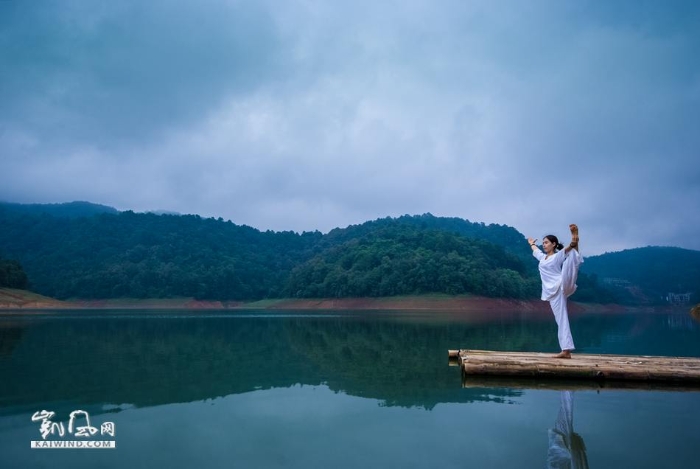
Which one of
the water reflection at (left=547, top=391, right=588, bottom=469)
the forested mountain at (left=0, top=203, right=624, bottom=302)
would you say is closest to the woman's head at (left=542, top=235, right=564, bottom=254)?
the water reflection at (left=547, top=391, right=588, bottom=469)

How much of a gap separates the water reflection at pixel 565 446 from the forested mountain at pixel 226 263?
83036 millimetres

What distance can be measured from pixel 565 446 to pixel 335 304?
8902 centimetres

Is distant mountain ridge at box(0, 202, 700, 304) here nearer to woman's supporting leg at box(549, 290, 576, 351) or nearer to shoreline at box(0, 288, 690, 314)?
shoreline at box(0, 288, 690, 314)

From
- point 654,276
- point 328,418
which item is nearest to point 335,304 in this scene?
point 328,418

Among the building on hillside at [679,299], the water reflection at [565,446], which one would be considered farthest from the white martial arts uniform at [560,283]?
the building on hillside at [679,299]

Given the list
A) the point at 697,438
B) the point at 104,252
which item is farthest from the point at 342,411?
the point at 104,252

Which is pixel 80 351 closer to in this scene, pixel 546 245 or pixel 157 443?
pixel 157 443

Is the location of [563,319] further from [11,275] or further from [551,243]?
[11,275]

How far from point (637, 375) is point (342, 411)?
234 inches

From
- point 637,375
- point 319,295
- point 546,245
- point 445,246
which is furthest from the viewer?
Result: point 445,246

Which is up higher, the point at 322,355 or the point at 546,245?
the point at 546,245

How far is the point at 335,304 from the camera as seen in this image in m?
93.3

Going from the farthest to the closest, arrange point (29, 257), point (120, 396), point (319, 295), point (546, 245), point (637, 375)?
1. point (29, 257)
2. point (319, 295)
3. point (546, 245)
4. point (637, 375)
5. point (120, 396)

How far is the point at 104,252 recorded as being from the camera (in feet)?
398
